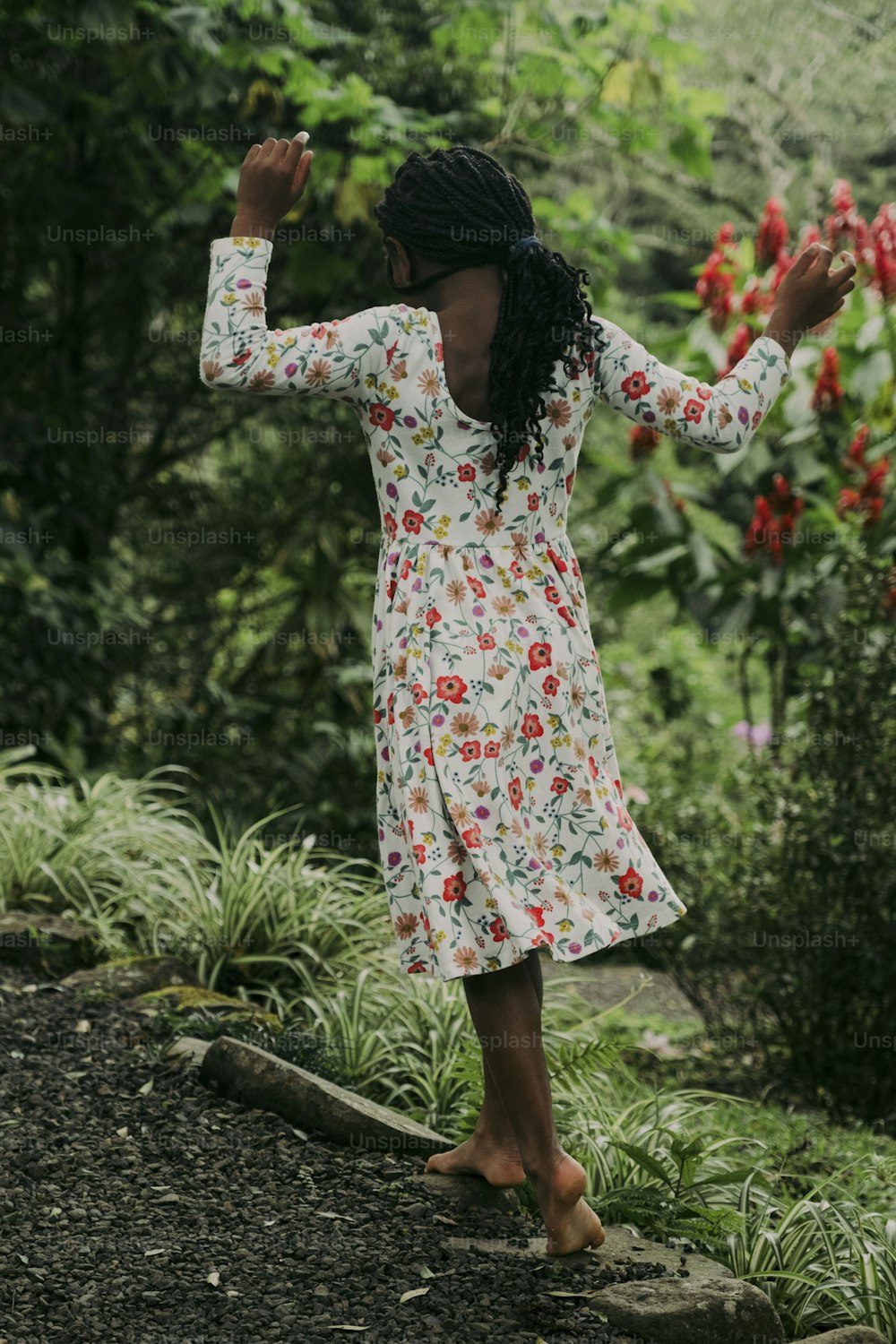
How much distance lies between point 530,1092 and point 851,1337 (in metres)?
0.57

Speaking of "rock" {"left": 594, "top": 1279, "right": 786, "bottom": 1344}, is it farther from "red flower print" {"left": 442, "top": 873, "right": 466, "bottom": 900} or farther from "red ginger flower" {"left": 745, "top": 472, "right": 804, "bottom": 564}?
"red ginger flower" {"left": 745, "top": 472, "right": 804, "bottom": 564}

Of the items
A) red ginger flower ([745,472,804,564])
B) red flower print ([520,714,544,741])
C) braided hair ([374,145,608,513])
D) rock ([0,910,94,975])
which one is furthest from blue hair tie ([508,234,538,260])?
red ginger flower ([745,472,804,564])

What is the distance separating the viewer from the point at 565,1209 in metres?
2.07

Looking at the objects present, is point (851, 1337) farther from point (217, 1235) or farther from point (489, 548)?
point (489, 548)

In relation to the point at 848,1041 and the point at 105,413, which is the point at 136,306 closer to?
the point at 105,413

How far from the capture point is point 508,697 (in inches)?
82.2

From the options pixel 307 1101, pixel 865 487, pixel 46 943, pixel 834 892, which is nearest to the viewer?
pixel 307 1101

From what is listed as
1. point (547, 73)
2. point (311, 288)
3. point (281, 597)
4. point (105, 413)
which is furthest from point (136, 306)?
point (547, 73)

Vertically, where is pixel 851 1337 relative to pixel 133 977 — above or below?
below

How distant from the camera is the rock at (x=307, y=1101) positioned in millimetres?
2547

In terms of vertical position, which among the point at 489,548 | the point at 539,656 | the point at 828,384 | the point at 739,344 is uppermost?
the point at 739,344

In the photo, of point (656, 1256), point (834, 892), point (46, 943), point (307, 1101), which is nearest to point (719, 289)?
point (834, 892)

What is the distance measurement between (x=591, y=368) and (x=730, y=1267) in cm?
147

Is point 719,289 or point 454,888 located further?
point 719,289
